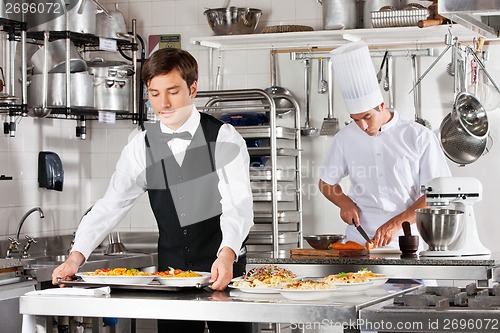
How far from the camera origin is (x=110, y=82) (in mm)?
5930

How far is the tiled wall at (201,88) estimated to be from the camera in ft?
19.1

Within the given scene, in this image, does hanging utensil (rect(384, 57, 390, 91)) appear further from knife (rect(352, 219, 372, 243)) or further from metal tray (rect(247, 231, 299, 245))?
knife (rect(352, 219, 372, 243))

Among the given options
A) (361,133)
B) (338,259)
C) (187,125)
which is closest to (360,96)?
(361,133)

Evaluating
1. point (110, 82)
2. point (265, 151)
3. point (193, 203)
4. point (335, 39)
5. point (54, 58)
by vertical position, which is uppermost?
point (335, 39)

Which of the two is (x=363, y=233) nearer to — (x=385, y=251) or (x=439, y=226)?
(x=385, y=251)

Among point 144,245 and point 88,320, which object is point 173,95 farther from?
point 144,245

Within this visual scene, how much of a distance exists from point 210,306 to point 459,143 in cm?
346

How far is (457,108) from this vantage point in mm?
5555

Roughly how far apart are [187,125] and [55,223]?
2.95 m

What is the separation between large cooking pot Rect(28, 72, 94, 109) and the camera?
5.44m

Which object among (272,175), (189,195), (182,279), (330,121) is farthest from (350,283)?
(330,121)

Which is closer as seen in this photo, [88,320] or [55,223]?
[88,320]

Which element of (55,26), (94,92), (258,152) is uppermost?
(55,26)

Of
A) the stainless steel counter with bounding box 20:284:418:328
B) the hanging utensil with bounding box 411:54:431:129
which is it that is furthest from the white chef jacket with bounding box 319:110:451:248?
the stainless steel counter with bounding box 20:284:418:328
